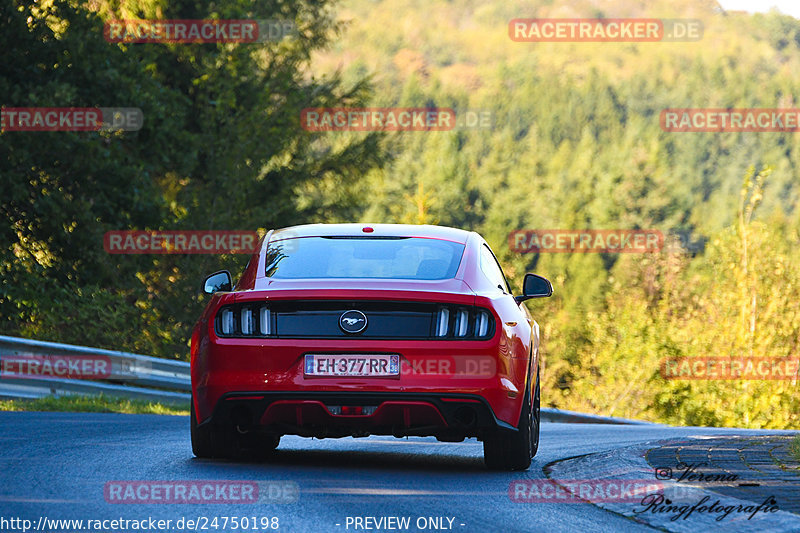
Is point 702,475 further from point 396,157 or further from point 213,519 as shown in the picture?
point 396,157

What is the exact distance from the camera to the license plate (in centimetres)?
754

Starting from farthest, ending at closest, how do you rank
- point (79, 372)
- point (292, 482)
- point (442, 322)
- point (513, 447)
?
point (79, 372)
point (513, 447)
point (442, 322)
point (292, 482)

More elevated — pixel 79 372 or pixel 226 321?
pixel 226 321

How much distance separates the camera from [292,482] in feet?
23.6

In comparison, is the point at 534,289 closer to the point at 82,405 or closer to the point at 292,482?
the point at 292,482

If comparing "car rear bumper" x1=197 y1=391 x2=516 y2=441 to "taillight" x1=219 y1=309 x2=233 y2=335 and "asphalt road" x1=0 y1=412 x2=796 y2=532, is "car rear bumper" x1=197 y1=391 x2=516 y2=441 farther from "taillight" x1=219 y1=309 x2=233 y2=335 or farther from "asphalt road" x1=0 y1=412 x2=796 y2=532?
"taillight" x1=219 y1=309 x2=233 y2=335

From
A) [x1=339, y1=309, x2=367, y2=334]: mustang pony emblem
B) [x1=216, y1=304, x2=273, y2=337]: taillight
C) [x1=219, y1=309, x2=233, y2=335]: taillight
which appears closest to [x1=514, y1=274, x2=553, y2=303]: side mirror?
[x1=339, y1=309, x2=367, y2=334]: mustang pony emblem

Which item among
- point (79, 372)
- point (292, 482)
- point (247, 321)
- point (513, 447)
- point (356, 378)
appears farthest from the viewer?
point (79, 372)

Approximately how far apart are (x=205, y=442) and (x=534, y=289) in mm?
2605

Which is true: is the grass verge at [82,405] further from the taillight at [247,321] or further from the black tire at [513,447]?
the black tire at [513,447]

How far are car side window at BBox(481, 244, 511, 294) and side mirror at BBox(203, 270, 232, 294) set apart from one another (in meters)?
1.70

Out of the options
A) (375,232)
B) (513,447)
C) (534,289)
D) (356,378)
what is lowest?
(513,447)

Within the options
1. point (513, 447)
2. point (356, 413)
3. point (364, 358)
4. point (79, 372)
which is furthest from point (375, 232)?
point (79, 372)

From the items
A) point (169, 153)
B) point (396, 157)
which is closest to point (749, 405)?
point (396, 157)
